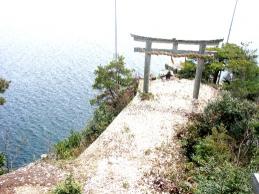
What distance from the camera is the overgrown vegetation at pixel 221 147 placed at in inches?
413

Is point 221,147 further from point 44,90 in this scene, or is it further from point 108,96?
point 44,90

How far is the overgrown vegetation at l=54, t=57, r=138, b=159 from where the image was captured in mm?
21000

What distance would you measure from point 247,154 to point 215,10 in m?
52.8

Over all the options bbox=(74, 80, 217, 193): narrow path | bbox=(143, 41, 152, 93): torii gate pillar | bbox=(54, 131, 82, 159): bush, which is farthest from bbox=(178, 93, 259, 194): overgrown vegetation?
bbox=(54, 131, 82, 159): bush

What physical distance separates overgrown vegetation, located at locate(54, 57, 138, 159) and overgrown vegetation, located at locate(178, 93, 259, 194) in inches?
213

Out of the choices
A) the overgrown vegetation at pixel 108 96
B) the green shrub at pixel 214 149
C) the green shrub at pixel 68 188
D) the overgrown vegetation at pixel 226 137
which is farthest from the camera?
the overgrown vegetation at pixel 108 96

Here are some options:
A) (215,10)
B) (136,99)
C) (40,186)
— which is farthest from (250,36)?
(40,186)

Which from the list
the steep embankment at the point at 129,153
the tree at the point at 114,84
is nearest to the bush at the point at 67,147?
the steep embankment at the point at 129,153

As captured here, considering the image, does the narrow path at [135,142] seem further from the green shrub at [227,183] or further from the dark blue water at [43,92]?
the dark blue water at [43,92]

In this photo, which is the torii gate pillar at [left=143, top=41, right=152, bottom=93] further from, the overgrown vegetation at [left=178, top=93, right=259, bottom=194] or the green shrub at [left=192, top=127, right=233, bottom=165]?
the green shrub at [left=192, top=127, right=233, bottom=165]

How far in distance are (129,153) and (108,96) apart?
8.82 m

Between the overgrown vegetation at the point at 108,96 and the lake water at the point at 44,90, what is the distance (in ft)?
26.6

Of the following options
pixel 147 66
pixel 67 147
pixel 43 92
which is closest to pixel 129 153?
pixel 67 147

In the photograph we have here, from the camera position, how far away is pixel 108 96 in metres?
23.9
